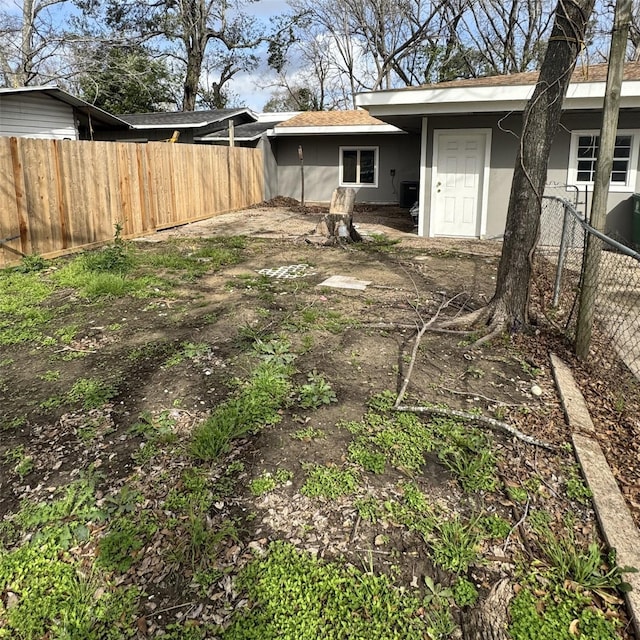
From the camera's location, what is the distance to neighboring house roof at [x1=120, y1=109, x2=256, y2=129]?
1734cm

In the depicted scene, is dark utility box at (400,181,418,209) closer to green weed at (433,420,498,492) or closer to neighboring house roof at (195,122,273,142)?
neighboring house roof at (195,122,273,142)

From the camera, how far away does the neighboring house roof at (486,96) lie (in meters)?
8.65

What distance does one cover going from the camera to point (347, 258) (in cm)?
840

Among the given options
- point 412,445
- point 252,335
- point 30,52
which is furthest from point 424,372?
point 30,52

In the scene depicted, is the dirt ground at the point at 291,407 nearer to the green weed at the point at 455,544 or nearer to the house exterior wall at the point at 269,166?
the green weed at the point at 455,544

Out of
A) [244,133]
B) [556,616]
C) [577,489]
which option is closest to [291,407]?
Answer: [577,489]

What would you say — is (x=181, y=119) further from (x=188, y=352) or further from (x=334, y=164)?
(x=188, y=352)

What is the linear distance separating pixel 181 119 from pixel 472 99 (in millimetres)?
11754

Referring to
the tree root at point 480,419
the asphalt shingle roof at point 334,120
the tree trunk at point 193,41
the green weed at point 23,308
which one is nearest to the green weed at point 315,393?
the tree root at point 480,419

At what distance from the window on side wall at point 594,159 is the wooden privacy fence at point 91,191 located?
326 inches

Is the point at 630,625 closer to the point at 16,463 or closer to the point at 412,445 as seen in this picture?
the point at 412,445

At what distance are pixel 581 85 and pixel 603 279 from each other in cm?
386

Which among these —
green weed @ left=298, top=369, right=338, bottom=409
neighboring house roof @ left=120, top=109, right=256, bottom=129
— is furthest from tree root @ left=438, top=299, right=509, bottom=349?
neighboring house roof @ left=120, top=109, right=256, bottom=129

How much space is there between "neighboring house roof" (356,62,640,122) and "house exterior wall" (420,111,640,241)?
63 cm
